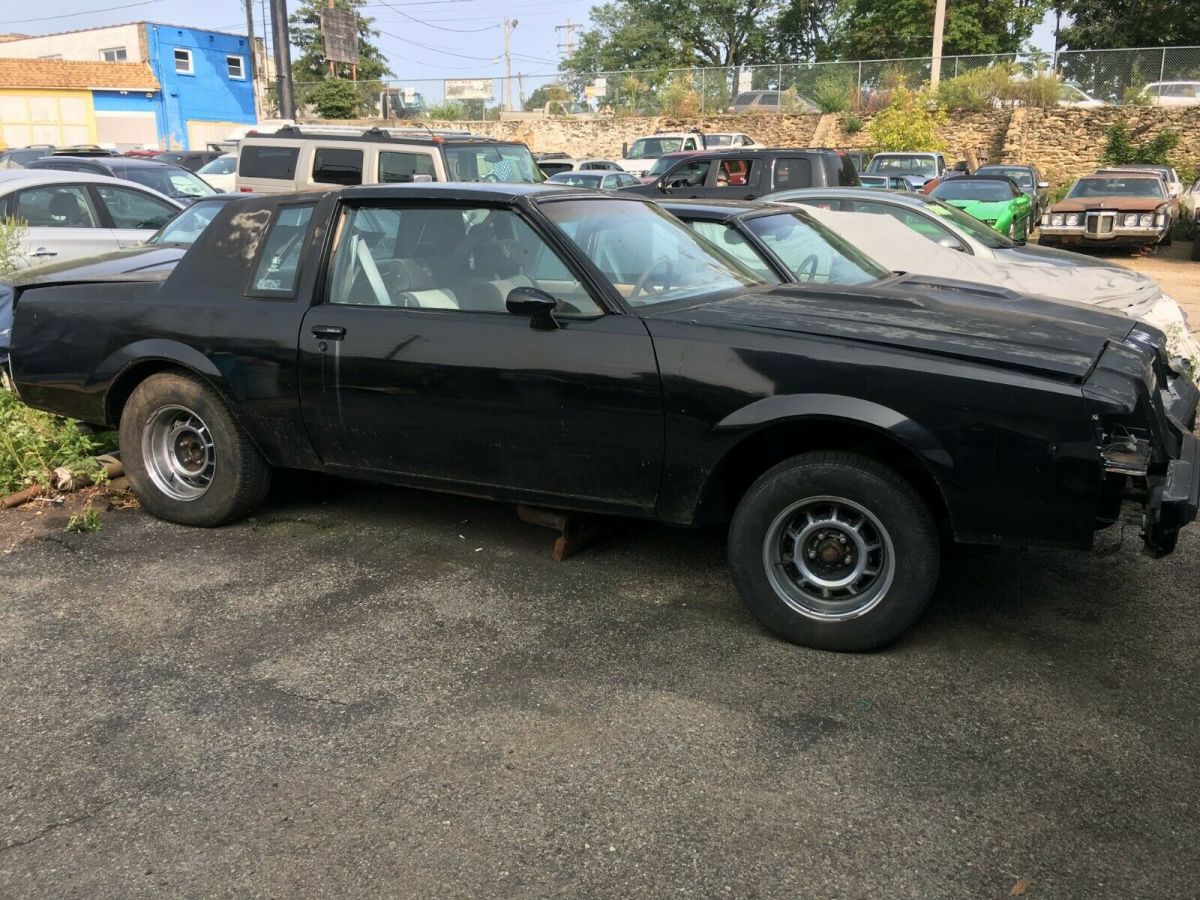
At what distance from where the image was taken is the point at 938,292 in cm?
535

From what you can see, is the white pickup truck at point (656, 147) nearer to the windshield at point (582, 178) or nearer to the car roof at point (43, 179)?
the windshield at point (582, 178)

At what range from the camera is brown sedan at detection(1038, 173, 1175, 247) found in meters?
19.3

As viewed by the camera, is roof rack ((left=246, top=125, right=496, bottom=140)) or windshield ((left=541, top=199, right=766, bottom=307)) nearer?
windshield ((left=541, top=199, right=766, bottom=307))

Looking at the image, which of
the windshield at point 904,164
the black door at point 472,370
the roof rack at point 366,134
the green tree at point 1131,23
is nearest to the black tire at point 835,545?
the black door at point 472,370

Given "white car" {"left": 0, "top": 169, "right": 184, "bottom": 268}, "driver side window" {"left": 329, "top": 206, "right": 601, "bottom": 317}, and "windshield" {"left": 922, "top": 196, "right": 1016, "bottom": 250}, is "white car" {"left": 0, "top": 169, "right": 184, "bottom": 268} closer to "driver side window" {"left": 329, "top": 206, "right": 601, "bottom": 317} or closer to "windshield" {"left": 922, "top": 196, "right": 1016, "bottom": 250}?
"driver side window" {"left": 329, "top": 206, "right": 601, "bottom": 317}

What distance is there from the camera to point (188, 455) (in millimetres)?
5387

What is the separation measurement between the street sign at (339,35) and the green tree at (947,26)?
2620 cm

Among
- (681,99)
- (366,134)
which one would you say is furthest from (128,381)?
(681,99)

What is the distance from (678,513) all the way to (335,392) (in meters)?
1.64

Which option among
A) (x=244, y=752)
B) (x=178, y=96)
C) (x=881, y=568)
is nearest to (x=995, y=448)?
(x=881, y=568)

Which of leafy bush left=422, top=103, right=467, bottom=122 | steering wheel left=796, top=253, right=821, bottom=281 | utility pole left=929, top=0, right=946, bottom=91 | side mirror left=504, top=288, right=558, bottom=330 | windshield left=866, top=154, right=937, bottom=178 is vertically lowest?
steering wheel left=796, top=253, right=821, bottom=281

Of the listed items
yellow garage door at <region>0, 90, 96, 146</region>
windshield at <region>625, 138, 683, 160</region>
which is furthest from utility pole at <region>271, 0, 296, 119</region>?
yellow garage door at <region>0, 90, 96, 146</region>

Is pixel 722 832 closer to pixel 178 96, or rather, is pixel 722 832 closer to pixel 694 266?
pixel 694 266

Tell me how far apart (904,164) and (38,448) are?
23.5 meters
